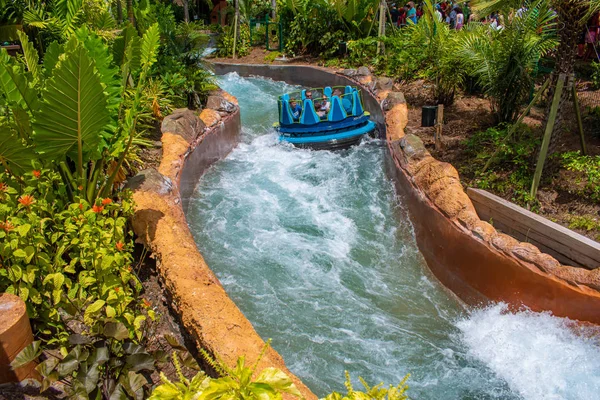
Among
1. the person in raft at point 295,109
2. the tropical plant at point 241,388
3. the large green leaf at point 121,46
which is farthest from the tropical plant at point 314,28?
the tropical plant at point 241,388

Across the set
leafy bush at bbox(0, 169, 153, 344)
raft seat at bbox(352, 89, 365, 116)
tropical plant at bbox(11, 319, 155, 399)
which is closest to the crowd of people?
raft seat at bbox(352, 89, 365, 116)

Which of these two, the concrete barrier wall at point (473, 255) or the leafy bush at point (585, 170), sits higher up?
the leafy bush at point (585, 170)

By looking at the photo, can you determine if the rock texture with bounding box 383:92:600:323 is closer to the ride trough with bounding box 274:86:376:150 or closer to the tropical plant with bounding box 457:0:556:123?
the tropical plant with bounding box 457:0:556:123

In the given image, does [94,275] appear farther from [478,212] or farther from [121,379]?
[478,212]

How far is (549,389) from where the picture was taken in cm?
421

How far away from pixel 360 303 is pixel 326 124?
4.98 metres

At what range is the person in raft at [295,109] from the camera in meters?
9.68

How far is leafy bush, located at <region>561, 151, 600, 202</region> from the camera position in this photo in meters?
5.61

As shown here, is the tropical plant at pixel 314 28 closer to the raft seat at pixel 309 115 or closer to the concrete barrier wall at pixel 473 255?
the raft seat at pixel 309 115

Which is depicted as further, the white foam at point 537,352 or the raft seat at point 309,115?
the raft seat at point 309,115

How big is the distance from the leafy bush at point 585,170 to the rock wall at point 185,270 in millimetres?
4149

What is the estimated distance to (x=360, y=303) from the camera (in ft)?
17.4

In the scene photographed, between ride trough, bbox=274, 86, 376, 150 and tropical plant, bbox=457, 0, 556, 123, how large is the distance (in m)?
2.36

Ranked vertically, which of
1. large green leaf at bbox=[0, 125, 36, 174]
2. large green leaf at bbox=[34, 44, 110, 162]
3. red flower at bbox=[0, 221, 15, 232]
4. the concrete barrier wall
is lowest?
the concrete barrier wall
